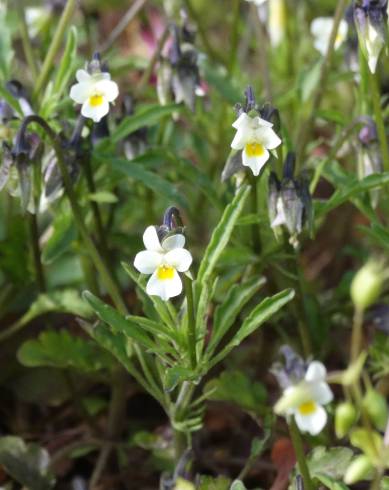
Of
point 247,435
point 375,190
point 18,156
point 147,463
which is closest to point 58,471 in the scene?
point 147,463

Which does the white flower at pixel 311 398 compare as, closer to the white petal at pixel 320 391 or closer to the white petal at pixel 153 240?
the white petal at pixel 320 391

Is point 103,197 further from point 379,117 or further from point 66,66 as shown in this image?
point 379,117

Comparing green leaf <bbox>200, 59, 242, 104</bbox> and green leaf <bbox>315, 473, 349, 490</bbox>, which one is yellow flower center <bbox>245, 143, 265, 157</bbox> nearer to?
green leaf <bbox>315, 473, 349, 490</bbox>

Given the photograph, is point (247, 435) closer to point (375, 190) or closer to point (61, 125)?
point (375, 190)

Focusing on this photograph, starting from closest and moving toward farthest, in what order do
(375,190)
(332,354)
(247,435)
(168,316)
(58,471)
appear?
(168,316) → (375,190) → (58,471) → (247,435) → (332,354)

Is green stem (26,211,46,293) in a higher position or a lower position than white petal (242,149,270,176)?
higher

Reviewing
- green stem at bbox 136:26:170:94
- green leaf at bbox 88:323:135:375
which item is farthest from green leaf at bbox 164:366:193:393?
green stem at bbox 136:26:170:94

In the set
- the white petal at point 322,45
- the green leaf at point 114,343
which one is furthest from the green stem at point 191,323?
the white petal at point 322,45
